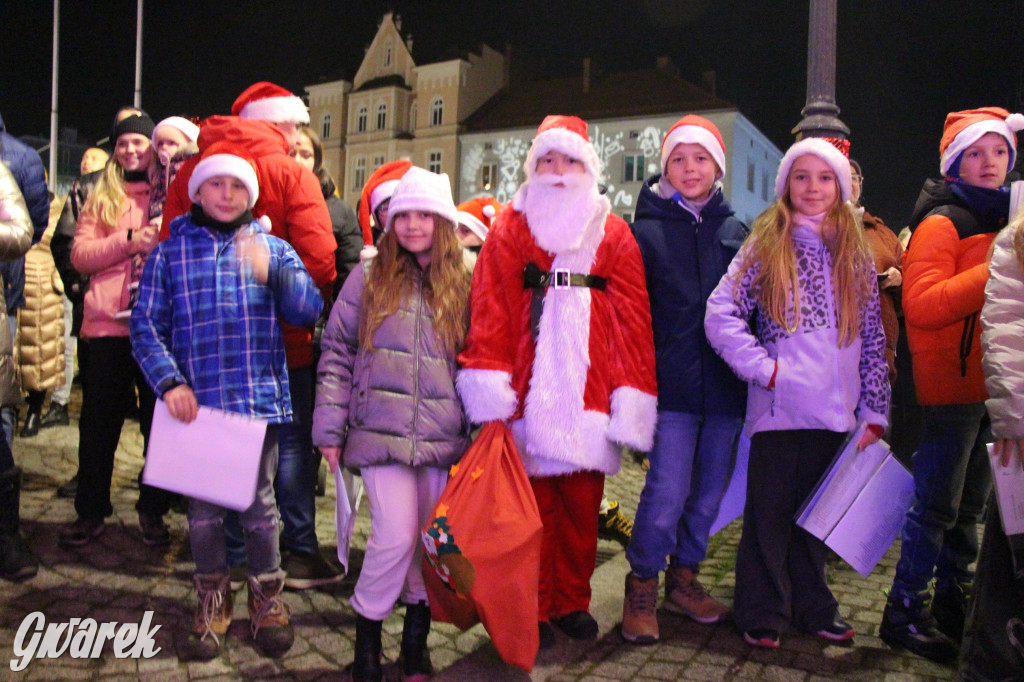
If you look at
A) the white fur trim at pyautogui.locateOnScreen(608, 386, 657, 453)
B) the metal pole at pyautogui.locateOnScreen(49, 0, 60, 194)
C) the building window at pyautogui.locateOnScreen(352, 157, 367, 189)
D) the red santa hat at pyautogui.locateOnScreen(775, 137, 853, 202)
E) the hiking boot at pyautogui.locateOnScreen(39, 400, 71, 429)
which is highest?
the building window at pyautogui.locateOnScreen(352, 157, 367, 189)

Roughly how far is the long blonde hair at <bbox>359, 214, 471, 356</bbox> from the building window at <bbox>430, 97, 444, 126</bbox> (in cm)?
4081

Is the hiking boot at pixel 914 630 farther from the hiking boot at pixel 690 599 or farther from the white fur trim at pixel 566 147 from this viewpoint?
the white fur trim at pixel 566 147

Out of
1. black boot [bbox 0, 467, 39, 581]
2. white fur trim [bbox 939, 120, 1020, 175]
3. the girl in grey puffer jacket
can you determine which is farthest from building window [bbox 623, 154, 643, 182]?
black boot [bbox 0, 467, 39, 581]

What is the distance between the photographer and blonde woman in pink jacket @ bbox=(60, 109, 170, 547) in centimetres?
411

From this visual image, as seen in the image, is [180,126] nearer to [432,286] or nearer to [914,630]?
[432,286]

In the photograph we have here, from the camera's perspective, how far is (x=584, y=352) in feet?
10.7

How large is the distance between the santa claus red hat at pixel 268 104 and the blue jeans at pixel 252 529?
1735 mm

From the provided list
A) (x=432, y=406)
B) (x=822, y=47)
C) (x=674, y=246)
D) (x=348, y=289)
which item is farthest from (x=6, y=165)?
(x=822, y=47)

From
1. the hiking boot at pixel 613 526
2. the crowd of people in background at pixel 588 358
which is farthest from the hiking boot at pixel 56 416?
the hiking boot at pixel 613 526

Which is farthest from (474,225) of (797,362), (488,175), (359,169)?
(359,169)

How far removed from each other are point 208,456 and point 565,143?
6.14 feet

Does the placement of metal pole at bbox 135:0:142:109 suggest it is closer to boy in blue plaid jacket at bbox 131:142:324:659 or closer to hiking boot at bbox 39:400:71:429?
hiking boot at bbox 39:400:71:429

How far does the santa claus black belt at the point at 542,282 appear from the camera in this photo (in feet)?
10.9

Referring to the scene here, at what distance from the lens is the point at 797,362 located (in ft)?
10.7
